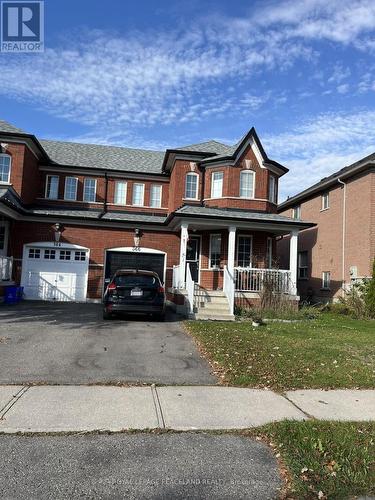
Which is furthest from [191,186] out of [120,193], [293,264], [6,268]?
[6,268]

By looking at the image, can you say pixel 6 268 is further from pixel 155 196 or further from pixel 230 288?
pixel 230 288

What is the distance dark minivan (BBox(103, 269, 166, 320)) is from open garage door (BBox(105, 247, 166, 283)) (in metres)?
7.77

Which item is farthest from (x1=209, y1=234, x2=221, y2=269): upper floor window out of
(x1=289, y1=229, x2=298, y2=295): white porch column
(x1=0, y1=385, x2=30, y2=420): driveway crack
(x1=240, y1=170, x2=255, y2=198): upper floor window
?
(x1=0, y1=385, x2=30, y2=420): driveway crack

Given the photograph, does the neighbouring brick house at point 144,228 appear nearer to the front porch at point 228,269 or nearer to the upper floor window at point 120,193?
the front porch at point 228,269

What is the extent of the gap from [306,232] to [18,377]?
21138 millimetres

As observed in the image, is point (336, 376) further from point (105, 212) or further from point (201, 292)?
point (105, 212)

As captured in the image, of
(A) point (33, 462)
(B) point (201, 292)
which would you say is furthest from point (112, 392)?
(B) point (201, 292)

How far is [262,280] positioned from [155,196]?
921 cm

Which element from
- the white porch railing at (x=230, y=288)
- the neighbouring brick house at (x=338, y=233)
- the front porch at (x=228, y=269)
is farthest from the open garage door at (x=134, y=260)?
the neighbouring brick house at (x=338, y=233)

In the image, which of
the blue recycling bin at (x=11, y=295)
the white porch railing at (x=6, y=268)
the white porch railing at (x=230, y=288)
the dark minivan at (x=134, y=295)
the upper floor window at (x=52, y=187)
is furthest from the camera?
the upper floor window at (x=52, y=187)

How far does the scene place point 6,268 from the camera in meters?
18.5

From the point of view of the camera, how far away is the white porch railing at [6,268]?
1792 cm

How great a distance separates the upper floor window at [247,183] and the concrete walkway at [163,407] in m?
13.8

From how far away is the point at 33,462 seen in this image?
3689 millimetres
